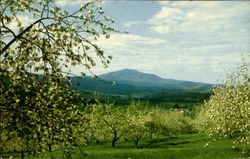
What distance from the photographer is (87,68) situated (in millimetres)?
11797

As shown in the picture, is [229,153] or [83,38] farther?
[229,153]

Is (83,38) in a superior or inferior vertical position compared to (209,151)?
superior

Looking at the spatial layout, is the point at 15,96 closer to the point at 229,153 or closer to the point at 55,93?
the point at 55,93

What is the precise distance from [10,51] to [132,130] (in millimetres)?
42648

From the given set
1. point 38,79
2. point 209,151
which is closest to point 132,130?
point 209,151

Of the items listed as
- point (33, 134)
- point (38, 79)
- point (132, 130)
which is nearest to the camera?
point (33, 134)

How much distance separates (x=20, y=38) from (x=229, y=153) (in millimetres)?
29531

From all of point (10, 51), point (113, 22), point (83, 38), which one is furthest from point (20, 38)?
point (113, 22)

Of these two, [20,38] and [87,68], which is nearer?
[87,68]

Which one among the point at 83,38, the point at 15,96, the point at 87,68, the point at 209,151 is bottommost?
the point at 209,151

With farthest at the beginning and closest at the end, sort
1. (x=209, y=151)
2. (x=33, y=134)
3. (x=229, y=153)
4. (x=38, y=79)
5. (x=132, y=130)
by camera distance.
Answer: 1. (x=132, y=130)
2. (x=209, y=151)
3. (x=229, y=153)
4. (x=38, y=79)
5. (x=33, y=134)

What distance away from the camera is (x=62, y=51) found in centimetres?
1221

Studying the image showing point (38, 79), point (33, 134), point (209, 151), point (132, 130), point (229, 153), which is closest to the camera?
point (33, 134)

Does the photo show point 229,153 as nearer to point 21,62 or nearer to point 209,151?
point 209,151
